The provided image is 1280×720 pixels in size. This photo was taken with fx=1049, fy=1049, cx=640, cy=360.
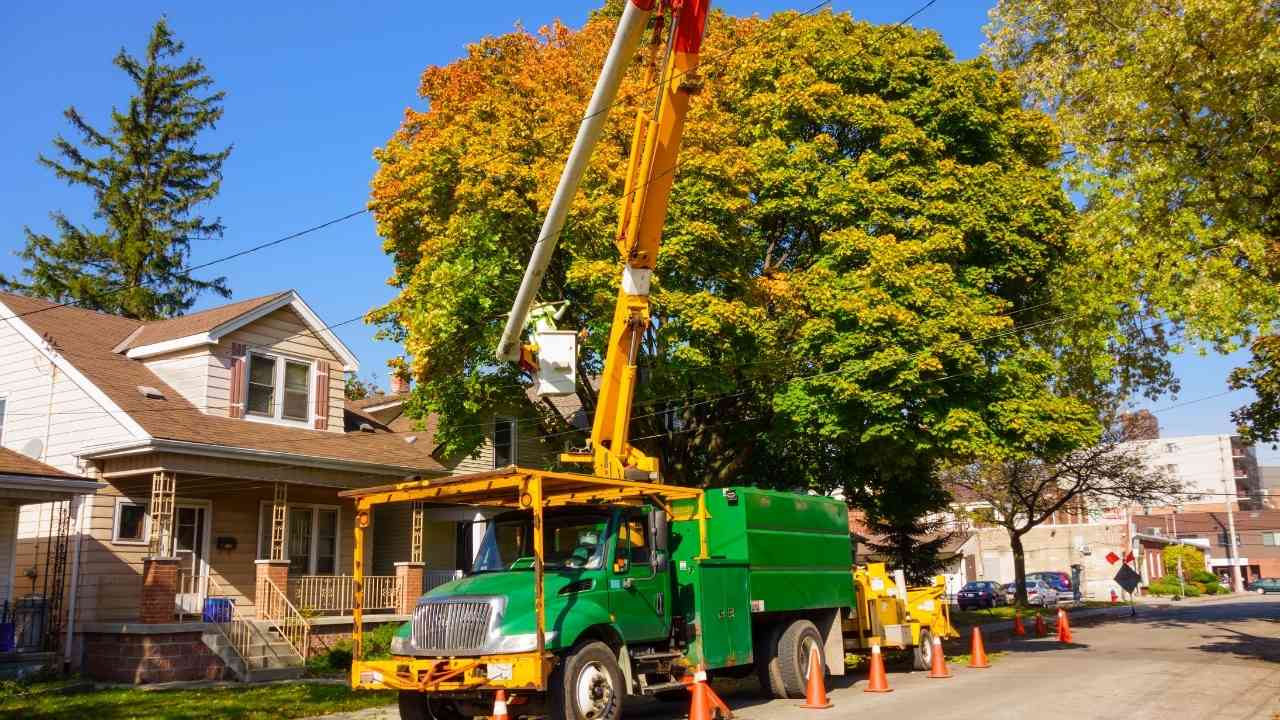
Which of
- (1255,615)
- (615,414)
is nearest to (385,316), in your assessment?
(615,414)

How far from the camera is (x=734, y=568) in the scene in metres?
13.3

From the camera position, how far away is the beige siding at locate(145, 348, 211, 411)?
73.6ft

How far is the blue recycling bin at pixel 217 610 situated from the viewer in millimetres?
20047

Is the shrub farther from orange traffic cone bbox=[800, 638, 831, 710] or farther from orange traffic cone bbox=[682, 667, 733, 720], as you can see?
orange traffic cone bbox=[682, 667, 733, 720]

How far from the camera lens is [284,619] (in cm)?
2031

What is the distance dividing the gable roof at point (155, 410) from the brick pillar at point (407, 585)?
2.36 m

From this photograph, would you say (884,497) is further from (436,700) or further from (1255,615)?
(436,700)

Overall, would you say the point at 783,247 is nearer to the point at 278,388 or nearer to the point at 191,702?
the point at 278,388

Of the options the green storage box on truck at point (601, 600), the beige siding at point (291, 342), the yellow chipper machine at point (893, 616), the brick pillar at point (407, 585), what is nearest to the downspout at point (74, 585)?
the beige siding at point (291, 342)

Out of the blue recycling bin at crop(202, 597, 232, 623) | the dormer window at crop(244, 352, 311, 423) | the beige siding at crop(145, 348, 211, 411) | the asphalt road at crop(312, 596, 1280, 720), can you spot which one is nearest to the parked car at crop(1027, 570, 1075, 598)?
the asphalt road at crop(312, 596, 1280, 720)

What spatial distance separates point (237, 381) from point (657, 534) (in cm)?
1426

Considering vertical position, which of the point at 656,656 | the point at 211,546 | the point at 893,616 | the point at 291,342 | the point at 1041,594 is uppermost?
the point at 291,342

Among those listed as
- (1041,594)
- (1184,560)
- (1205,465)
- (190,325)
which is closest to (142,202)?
(190,325)

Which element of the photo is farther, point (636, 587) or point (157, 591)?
point (157, 591)
